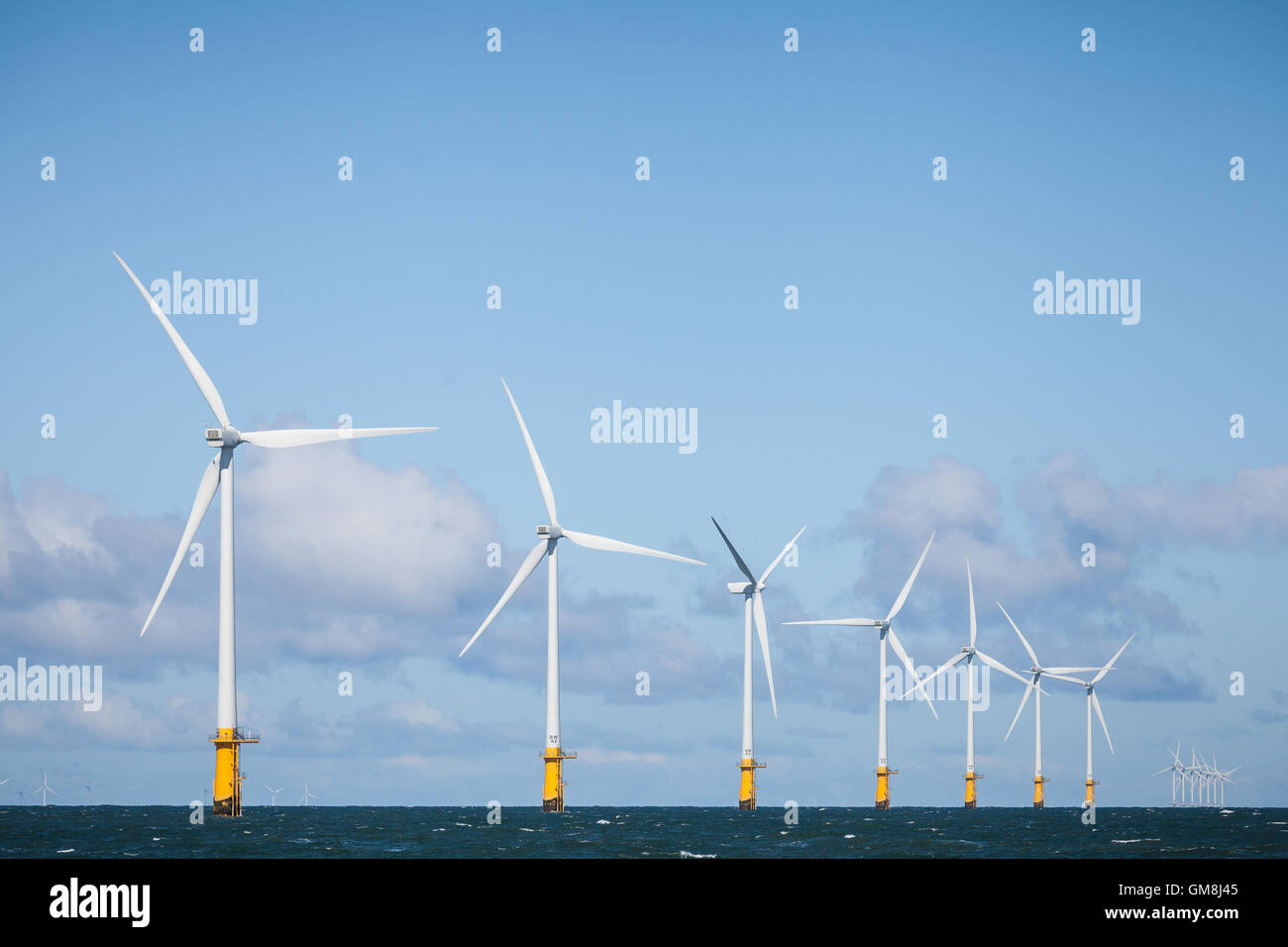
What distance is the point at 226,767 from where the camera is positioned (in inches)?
4444

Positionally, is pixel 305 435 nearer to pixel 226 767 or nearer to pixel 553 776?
pixel 226 767

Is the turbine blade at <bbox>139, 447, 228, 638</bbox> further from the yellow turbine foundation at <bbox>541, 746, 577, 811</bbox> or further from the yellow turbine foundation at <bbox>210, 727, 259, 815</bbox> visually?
the yellow turbine foundation at <bbox>541, 746, 577, 811</bbox>

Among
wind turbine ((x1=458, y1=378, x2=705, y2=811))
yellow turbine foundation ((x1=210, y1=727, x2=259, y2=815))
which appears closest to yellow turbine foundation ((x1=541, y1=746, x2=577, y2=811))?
wind turbine ((x1=458, y1=378, x2=705, y2=811))

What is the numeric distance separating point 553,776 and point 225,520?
5679cm

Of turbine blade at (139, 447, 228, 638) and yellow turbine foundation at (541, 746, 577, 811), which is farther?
yellow turbine foundation at (541, 746, 577, 811)

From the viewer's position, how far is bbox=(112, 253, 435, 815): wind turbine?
10644 centimetres

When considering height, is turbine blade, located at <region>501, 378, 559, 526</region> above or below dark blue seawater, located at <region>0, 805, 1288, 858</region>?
above

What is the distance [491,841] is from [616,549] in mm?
36428

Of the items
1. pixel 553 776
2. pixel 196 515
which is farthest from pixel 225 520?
pixel 553 776

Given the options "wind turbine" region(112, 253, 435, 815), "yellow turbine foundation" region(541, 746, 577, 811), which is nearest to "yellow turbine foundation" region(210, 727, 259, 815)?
"wind turbine" region(112, 253, 435, 815)

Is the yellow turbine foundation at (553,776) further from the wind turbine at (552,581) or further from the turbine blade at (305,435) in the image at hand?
the turbine blade at (305,435)
